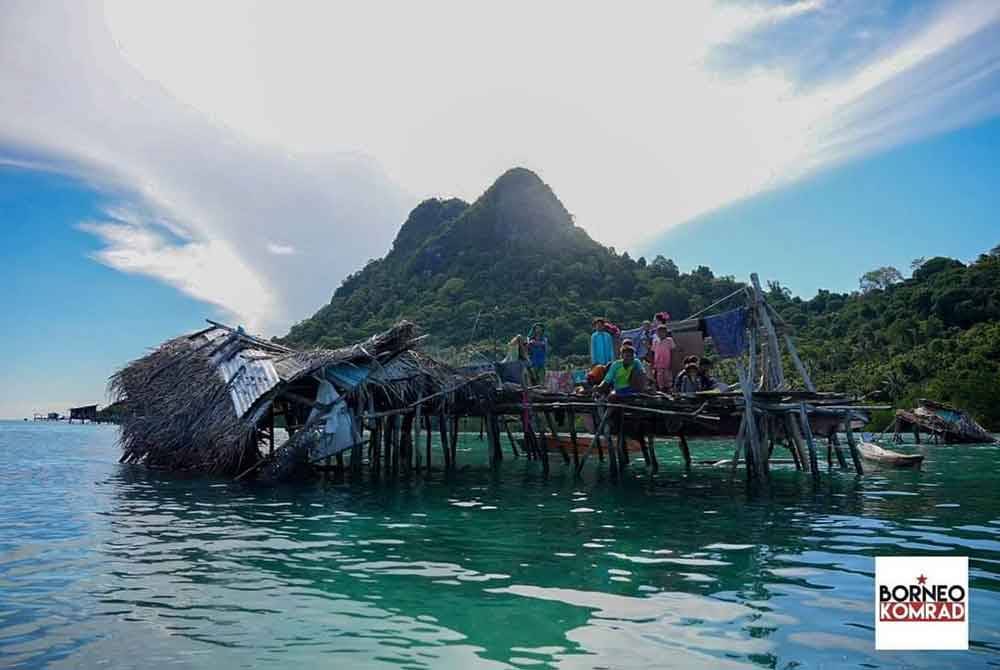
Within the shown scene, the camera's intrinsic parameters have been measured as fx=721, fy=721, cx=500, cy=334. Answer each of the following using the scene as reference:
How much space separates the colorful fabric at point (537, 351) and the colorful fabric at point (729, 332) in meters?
4.64

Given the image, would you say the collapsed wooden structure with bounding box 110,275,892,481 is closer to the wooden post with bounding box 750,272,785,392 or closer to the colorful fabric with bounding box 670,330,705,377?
the wooden post with bounding box 750,272,785,392

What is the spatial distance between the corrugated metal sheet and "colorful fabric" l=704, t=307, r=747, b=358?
973cm

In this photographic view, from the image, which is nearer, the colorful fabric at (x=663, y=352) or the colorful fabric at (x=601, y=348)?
the colorful fabric at (x=663, y=352)

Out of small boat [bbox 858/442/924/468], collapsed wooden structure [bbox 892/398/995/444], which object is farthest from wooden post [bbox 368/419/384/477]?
collapsed wooden structure [bbox 892/398/995/444]

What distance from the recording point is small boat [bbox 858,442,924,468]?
60.2 ft

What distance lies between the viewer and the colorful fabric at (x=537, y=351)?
1920cm

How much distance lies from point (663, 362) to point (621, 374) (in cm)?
234

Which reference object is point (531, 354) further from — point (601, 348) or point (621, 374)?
point (621, 374)

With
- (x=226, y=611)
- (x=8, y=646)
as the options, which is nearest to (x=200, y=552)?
(x=226, y=611)

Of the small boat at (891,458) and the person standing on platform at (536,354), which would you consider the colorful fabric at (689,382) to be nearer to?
the person standing on platform at (536,354)

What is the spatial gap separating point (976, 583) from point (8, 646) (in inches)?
292

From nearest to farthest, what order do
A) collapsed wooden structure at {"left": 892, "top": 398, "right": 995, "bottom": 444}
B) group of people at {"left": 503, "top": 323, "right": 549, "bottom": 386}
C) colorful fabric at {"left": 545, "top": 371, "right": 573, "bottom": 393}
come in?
group of people at {"left": 503, "top": 323, "right": 549, "bottom": 386} < colorful fabric at {"left": 545, "top": 371, "right": 573, "bottom": 393} < collapsed wooden structure at {"left": 892, "top": 398, "right": 995, "bottom": 444}

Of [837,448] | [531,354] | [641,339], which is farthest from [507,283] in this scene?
[837,448]

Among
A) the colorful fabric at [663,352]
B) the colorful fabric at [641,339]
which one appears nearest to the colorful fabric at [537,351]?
the colorful fabric at [641,339]
